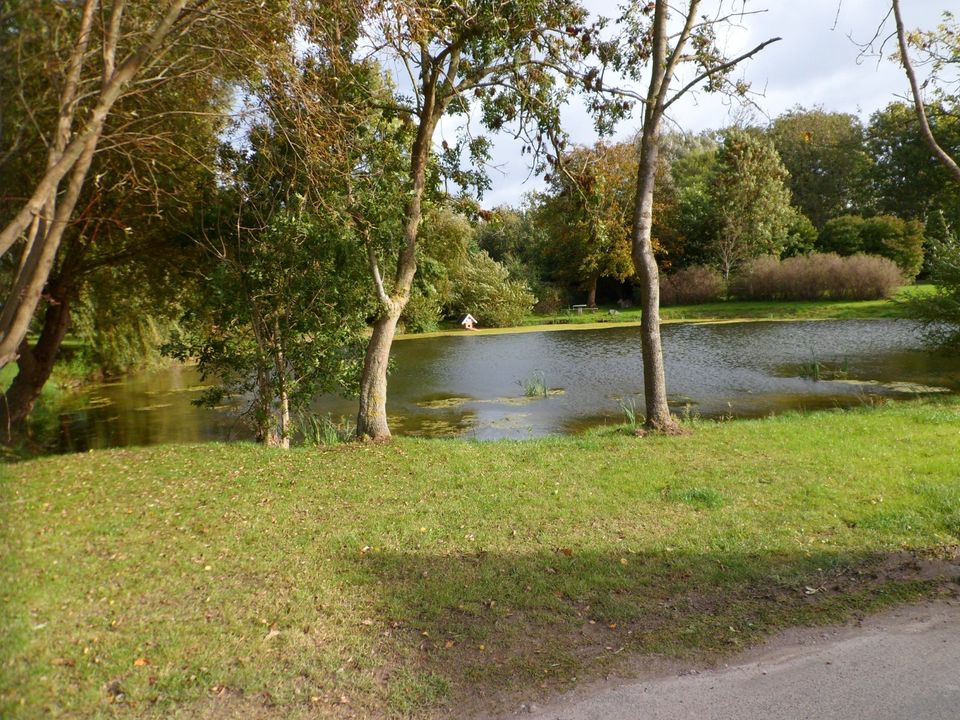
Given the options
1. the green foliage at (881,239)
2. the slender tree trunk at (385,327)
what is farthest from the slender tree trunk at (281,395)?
the green foliage at (881,239)

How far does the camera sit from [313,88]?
7.77 meters

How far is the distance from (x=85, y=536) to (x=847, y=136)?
61.0 m

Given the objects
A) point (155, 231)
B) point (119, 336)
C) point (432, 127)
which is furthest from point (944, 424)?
point (119, 336)

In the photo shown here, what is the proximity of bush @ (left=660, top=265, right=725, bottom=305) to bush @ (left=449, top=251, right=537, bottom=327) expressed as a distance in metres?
10.8

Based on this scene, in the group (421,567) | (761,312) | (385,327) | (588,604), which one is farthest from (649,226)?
(761,312)

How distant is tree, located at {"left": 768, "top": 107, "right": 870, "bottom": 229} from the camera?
2115 inches

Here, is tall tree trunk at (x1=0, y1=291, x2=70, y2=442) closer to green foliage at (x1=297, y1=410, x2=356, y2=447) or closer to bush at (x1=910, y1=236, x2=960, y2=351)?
green foliage at (x1=297, y1=410, x2=356, y2=447)

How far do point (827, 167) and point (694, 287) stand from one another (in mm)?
18698

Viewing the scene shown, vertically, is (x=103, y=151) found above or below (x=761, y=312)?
above

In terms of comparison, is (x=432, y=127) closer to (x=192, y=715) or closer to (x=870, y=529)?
(x=870, y=529)

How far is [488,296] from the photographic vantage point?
44219 mm

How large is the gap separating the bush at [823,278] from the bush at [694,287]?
1952 millimetres

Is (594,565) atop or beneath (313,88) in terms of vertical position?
beneath

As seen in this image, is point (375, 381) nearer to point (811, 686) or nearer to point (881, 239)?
point (811, 686)
